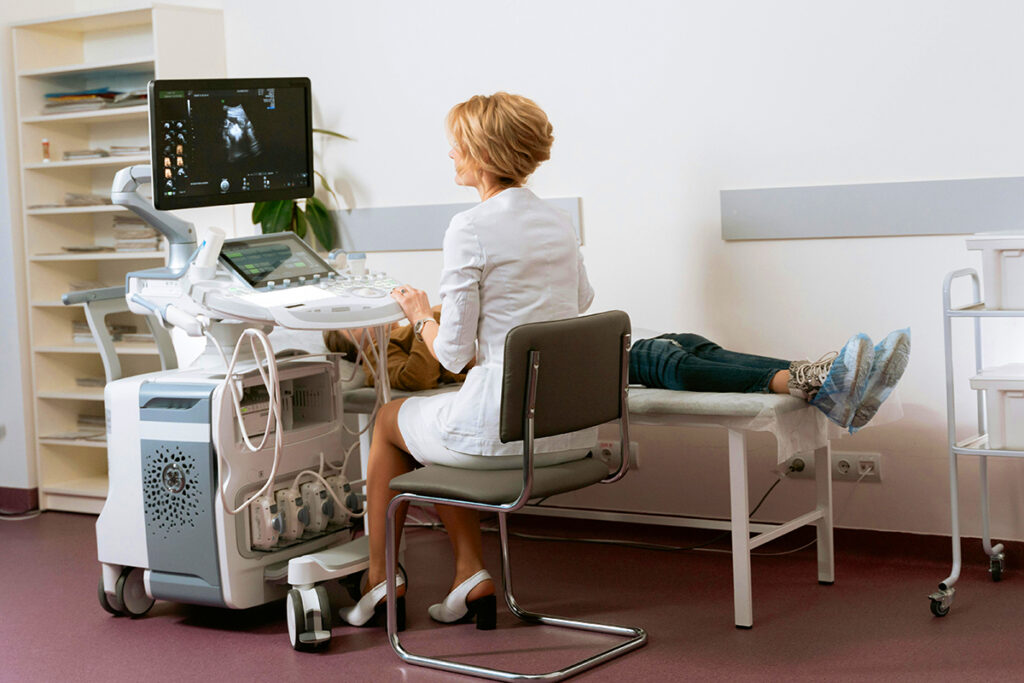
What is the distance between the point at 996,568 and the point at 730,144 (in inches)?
54.6

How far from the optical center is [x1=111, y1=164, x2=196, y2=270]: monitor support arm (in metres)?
2.92

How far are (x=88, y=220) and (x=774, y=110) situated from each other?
2.76 metres

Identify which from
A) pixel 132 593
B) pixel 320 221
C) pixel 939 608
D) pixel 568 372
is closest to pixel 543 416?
pixel 568 372

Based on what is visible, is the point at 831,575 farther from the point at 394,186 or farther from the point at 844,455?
the point at 394,186

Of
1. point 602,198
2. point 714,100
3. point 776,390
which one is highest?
point 714,100

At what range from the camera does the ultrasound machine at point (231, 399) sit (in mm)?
2793

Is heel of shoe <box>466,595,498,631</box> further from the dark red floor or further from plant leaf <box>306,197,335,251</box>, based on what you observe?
plant leaf <box>306,197,335,251</box>

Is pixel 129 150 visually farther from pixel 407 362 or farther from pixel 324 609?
pixel 324 609

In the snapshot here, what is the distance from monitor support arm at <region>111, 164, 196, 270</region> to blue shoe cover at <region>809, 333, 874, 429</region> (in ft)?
5.42

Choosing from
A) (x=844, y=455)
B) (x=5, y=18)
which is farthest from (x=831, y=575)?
(x=5, y=18)

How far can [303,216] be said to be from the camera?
13.6 feet

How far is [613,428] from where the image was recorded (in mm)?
3803

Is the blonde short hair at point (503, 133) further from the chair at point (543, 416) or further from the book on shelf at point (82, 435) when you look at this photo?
the book on shelf at point (82, 435)

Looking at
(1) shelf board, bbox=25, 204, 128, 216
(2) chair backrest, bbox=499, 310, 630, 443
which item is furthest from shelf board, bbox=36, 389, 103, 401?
(2) chair backrest, bbox=499, 310, 630, 443
